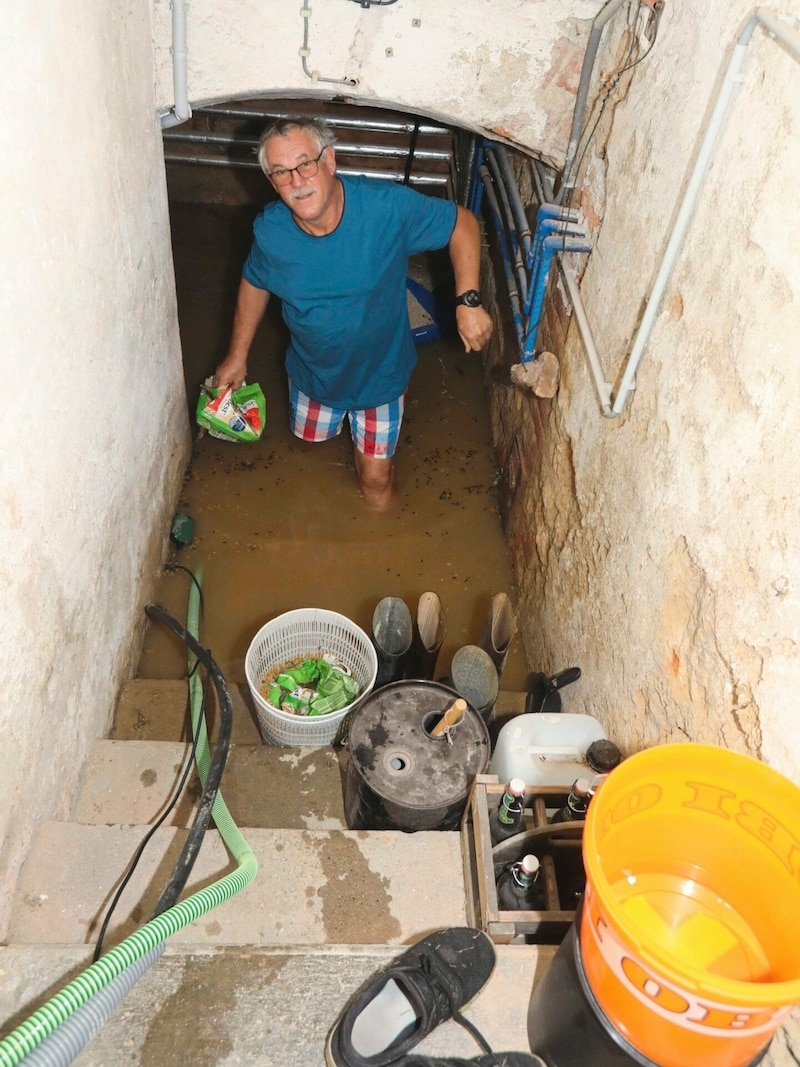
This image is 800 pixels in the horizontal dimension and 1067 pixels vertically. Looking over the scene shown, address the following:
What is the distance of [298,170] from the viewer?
7.85ft

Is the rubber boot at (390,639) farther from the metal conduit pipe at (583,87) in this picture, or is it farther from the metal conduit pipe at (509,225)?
the metal conduit pipe at (583,87)

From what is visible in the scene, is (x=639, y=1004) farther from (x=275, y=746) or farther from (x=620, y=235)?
(x=620, y=235)

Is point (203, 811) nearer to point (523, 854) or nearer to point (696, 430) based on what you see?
point (523, 854)

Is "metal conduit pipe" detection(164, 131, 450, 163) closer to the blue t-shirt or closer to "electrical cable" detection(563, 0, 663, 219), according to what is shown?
the blue t-shirt

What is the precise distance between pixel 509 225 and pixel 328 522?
1.48 m

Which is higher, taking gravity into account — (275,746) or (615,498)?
(615,498)

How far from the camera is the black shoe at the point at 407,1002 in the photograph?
1247mm

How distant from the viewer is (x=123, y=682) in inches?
98.2

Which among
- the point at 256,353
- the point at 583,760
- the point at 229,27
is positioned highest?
the point at 229,27

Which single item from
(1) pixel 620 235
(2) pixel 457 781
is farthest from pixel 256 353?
(2) pixel 457 781

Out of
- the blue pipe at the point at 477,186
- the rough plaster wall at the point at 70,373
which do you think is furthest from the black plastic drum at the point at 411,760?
the blue pipe at the point at 477,186

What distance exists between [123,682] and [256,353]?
6.81 ft

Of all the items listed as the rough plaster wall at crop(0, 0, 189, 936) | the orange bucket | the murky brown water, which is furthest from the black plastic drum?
the murky brown water

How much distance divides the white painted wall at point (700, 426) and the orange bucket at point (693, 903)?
0.15 metres
